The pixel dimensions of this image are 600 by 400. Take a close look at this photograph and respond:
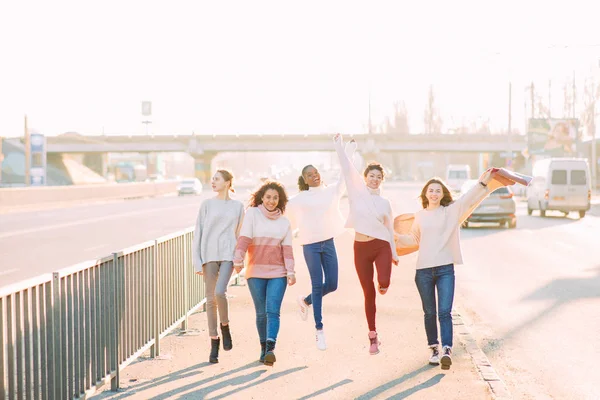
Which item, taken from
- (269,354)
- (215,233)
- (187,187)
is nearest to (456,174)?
(187,187)

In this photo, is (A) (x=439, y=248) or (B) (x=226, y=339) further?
(B) (x=226, y=339)

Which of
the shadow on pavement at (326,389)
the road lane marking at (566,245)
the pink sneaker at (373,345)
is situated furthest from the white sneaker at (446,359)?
the road lane marking at (566,245)

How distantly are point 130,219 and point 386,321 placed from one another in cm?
2468

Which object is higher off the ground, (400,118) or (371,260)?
(400,118)

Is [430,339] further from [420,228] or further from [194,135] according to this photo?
[194,135]

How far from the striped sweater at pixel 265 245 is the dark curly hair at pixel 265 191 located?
3.5 inches

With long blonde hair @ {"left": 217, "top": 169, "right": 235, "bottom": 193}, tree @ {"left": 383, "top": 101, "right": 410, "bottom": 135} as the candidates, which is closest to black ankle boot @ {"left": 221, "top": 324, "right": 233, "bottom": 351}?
long blonde hair @ {"left": 217, "top": 169, "right": 235, "bottom": 193}

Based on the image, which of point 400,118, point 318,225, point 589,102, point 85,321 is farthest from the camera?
point 400,118

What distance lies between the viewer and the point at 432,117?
13950 cm

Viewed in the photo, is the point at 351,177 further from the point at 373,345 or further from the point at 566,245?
the point at 566,245

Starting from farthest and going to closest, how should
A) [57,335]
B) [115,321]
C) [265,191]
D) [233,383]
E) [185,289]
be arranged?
1. [185,289]
2. [265,191]
3. [233,383]
4. [115,321]
5. [57,335]

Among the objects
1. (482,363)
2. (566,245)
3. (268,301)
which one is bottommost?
(566,245)

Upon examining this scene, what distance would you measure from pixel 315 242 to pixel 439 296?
46.1 inches

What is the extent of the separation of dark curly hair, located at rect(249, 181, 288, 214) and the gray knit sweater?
0.71 feet
